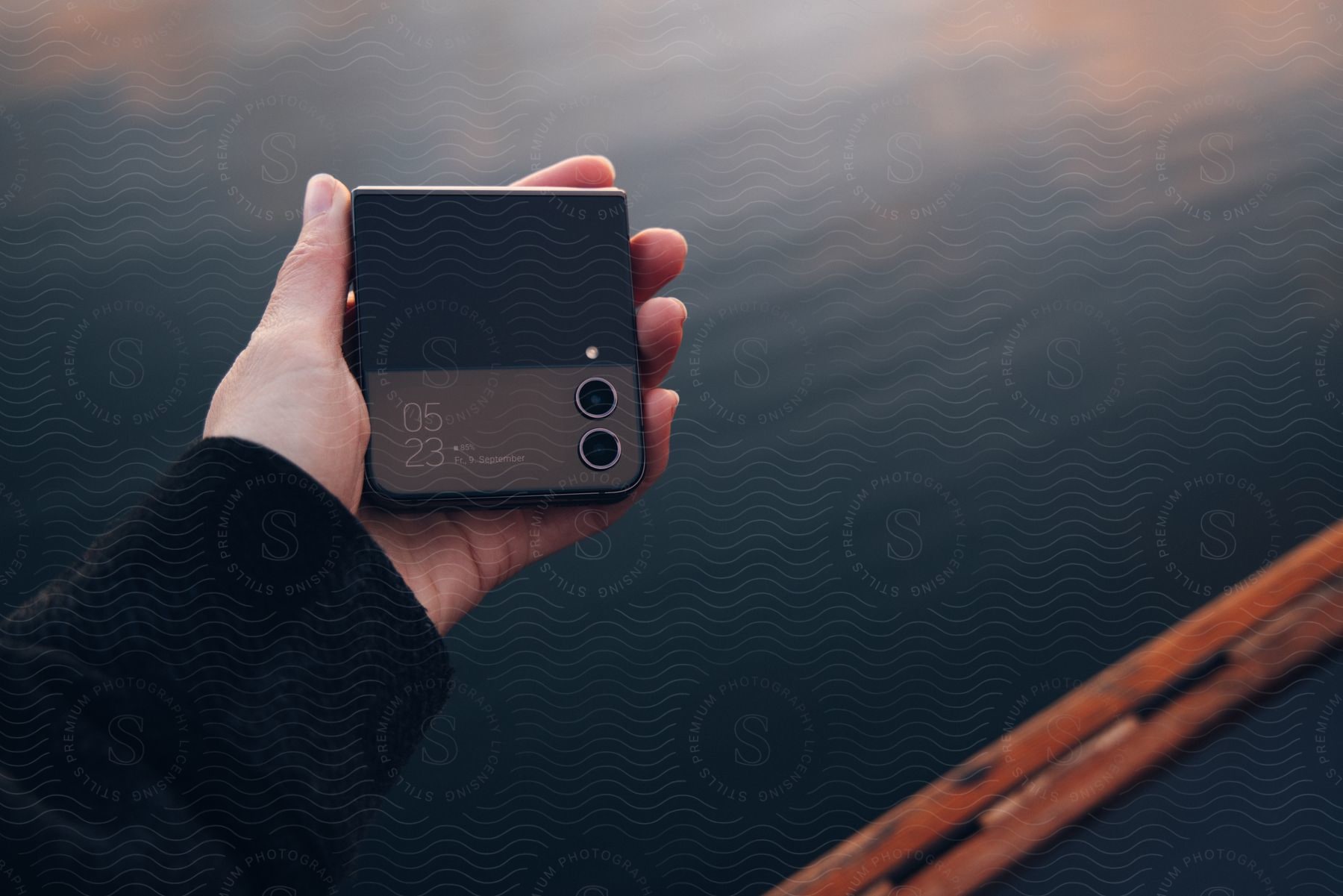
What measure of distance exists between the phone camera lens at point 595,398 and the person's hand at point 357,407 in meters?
0.03

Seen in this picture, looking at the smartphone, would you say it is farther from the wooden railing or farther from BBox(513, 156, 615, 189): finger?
the wooden railing

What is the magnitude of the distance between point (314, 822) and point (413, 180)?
404 mm

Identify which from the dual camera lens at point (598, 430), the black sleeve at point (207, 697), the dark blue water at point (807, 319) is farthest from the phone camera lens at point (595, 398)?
the dark blue water at point (807, 319)

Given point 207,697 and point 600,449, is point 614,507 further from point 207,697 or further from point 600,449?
point 207,697

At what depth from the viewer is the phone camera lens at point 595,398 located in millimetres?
405

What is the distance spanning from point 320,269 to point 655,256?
5.8 inches

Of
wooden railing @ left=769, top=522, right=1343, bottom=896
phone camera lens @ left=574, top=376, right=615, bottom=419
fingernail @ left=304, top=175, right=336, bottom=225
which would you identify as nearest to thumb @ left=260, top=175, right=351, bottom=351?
fingernail @ left=304, top=175, right=336, bottom=225

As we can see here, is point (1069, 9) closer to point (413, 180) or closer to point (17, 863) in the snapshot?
point (413, 180)

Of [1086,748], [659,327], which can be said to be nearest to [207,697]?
[659,327]

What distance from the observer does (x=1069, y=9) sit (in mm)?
594

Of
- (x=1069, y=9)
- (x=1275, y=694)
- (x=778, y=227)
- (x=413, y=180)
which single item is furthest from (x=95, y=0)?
(x=1275, y=694)

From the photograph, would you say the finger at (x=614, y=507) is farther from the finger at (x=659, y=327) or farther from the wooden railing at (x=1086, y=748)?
the wooden railing at (x=1086, y=748)

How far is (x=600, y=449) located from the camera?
0.40 m

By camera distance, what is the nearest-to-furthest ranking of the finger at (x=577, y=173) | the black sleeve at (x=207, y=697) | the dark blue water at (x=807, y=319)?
the black sleeve at (x=207, y=697) < the finger at (x=577, y=173) < the dark blue water at (x=807, y=319)
